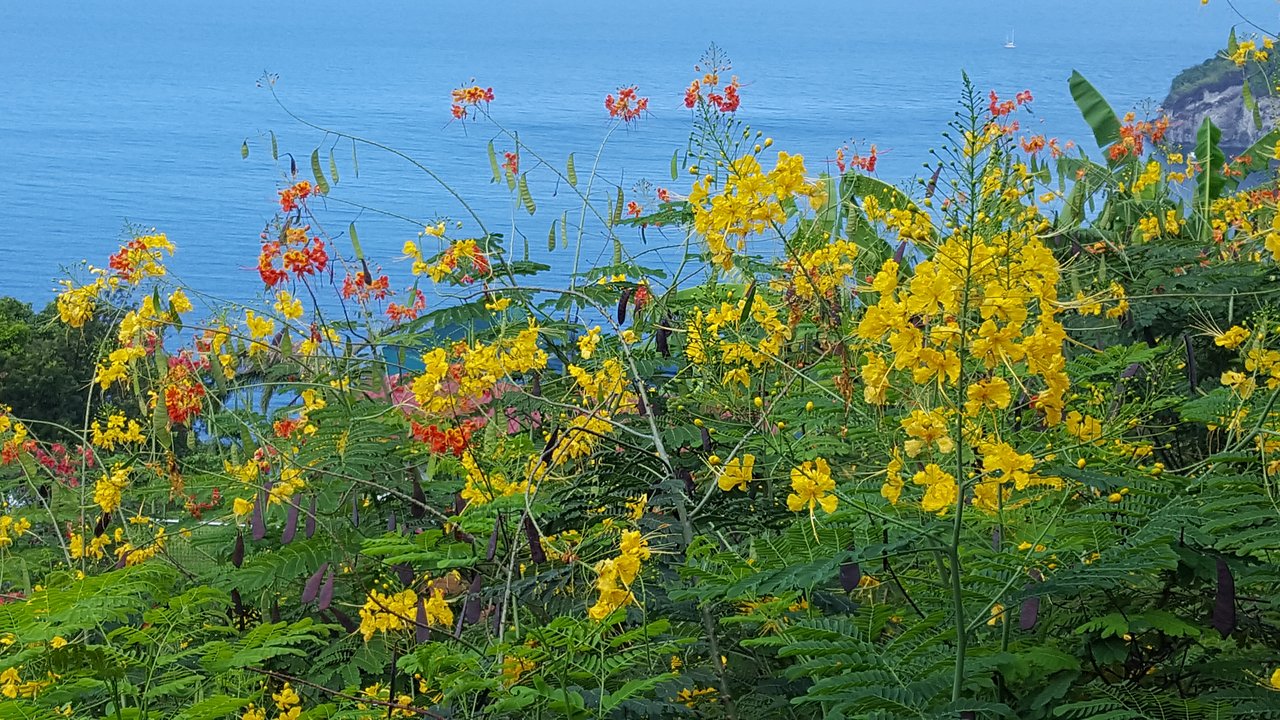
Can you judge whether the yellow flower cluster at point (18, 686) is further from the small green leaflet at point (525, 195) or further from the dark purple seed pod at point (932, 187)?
the small green leaflet at point (525, 195)

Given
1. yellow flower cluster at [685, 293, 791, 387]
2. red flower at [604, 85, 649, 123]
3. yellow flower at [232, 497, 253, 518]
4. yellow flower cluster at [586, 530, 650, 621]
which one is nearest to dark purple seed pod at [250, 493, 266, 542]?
yellow flower at [232, 497, 253, 518]

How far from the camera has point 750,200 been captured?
1853 millimetres

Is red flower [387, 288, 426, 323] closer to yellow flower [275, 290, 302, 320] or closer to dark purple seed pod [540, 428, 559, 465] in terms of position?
yellow flower [275, 290, 302, 320]

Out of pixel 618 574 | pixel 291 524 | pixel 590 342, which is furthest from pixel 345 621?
pixel 618 574

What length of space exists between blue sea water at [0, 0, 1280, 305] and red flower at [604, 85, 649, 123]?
170 mm

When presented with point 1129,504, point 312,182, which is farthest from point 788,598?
point 312,182

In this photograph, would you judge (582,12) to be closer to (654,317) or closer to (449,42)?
(449,42)

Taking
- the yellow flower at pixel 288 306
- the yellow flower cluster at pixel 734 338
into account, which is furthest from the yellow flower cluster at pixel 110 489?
the yellow flower cluster at pixel 734 338

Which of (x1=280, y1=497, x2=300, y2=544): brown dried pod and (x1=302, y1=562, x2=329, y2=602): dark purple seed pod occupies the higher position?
(x1=280, y1=497, x2=300, y2=544): brown dried pod

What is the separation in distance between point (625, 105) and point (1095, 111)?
107 inches

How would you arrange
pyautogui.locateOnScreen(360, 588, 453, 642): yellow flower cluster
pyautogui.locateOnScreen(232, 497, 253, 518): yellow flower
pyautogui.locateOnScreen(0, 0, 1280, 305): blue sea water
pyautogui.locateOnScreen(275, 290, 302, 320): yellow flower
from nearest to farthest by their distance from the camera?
pyautogui.locateOnScreen(360, 588, 453, 642): yellow flower cluster, pyautogui.locateOnScreen(232, 497, 253, 518): yellow flower, pyautogui.locateOnScreen(275, 290, 302, 320): yellow flower, pyautogui.locateOnScreen(0, 0, 1280, 305): blue sea water

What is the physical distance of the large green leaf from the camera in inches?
207

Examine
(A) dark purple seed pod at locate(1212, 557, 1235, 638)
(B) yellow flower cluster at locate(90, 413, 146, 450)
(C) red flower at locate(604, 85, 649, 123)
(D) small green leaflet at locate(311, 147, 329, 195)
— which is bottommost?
(B) yellow flower cluster at locate(90, 413, 146, 450)

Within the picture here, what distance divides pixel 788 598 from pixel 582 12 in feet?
213
